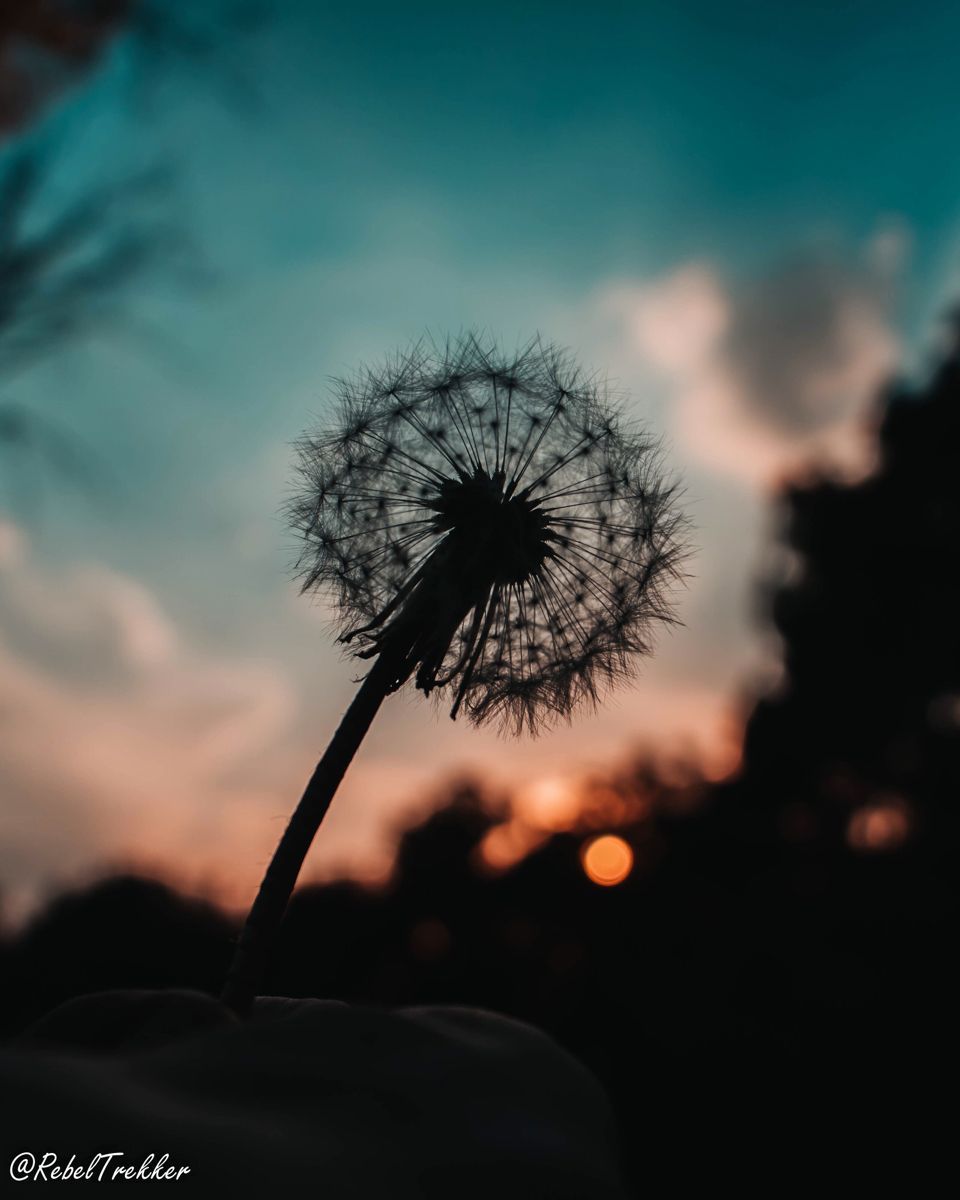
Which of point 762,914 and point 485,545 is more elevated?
point 762,914

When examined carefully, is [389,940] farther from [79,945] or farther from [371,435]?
[371,435]

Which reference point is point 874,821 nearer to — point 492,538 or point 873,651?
point 873,651

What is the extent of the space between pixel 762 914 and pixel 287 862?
2527 centimetres

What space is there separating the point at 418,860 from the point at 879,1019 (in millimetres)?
29379

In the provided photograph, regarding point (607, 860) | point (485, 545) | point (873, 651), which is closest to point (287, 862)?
point (485, 545)

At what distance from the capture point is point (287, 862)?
2.42 m

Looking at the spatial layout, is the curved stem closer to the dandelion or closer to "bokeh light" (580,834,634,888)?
the dandelion

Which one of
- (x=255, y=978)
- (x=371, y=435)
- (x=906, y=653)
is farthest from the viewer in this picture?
(x=906, y=653)

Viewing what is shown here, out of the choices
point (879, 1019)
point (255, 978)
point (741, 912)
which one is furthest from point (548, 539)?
point (741, 912)

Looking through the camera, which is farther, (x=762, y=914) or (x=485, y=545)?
(x=762, y=914)

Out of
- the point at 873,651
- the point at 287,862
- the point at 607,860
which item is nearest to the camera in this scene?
the point at 287,862

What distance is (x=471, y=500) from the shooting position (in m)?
3.47

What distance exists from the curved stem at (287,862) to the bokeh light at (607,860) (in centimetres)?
3215

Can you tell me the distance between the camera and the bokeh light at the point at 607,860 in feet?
113
